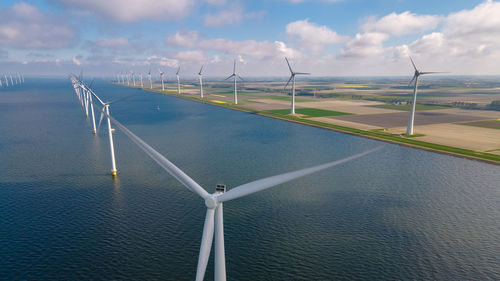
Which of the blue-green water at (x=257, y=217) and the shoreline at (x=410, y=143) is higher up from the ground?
the shoreline at (x=410, y=143)

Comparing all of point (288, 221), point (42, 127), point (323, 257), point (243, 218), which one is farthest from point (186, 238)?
point (42, 127)

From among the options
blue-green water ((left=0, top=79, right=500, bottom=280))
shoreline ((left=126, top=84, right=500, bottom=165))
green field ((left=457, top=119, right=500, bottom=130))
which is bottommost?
blue-green water ((left=0, top=79, right=500, bottom=280))

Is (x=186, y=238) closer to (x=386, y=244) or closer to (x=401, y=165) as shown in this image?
(x=386, y=244)

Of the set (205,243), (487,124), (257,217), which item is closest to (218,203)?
(205,243)

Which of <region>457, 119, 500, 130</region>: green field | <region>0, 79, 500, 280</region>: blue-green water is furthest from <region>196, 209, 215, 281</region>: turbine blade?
<region>457, 119, 500, 130</region>: green field

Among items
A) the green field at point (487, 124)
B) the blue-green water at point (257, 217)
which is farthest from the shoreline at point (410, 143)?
the green field at point (487, 124)

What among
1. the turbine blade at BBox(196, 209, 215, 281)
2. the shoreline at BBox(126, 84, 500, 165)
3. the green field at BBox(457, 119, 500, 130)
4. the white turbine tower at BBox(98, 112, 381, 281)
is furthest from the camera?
the green field at BBox(457, 119, 500, 130)

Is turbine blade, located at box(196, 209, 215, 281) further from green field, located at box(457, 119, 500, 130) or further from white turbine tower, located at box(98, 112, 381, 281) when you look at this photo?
green field, located at box(457, 119, 500, 130)

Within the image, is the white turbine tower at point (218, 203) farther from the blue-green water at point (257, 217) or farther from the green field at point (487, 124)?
the green field at point (487, 124)
